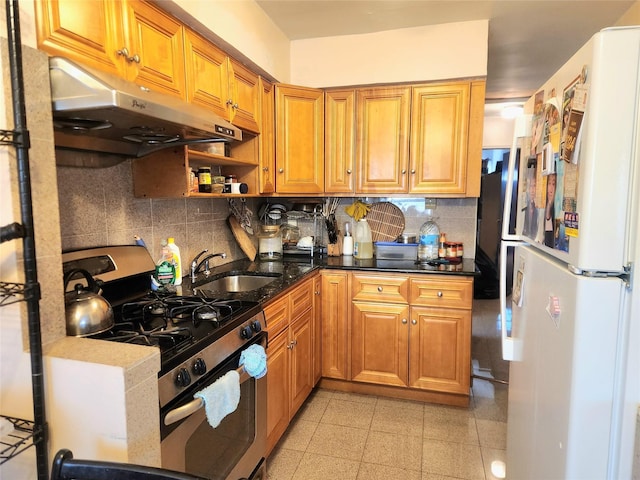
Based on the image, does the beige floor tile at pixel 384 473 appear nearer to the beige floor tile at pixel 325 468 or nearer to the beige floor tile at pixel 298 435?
the beige floor tile at pixel 325 468

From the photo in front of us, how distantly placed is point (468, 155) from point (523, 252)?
1294 mm

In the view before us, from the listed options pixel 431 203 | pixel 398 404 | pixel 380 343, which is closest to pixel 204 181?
pixel 380 343

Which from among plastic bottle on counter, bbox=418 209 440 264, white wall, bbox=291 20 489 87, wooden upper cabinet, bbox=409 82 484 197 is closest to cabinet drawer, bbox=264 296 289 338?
plastic bottle on counter, bbox=418 209 440 264

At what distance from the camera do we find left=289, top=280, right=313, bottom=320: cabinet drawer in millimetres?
2236

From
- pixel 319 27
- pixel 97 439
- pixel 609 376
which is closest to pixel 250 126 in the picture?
pixel 319 27

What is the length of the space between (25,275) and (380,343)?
2148mm

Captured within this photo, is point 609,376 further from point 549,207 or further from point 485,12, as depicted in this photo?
point 485,12

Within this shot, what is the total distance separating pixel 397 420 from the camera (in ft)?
8.05

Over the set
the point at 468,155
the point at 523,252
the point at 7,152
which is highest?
the point at 468,155

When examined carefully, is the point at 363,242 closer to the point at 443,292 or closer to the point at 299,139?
the point at 443,292

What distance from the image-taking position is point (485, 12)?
93.7 inches

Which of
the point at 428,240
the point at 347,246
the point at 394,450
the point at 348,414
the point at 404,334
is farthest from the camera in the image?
the point at 347,246

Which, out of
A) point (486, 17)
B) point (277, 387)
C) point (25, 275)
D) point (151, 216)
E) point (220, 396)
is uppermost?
point (486, 17)

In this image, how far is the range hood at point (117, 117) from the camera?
3.60 ft
